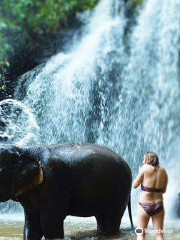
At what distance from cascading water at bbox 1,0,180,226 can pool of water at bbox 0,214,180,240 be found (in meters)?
3.35

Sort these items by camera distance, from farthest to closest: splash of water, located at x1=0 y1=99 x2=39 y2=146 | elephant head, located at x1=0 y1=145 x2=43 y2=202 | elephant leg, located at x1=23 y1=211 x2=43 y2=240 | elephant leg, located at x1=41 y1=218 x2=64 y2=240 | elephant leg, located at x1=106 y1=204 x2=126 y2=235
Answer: splash of water, located at x1=0 y1=99 x2=39 y2=146 → elephant leg, located at x1=106 y1=204 x2=126 y2=235 → elephant leg, located at x1=23 y1=211 x2=43 y2=240 → elephant leg, located at x1=41 y1=218 x2=64 y2=240 → elephant head, located at x1=0 y1=145 x2=43 y2=202

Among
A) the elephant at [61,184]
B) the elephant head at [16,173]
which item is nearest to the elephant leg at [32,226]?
the elephant at [61,184]

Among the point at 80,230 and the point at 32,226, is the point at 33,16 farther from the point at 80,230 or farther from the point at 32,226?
the point at 32,226

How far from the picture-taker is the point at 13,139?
1127cm

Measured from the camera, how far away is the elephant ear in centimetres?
529

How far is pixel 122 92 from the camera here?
476 inches

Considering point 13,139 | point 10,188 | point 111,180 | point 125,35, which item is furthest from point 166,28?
point 10,188

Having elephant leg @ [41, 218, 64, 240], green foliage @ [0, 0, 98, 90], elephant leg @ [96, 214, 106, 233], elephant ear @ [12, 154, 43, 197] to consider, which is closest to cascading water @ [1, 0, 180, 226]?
green foliage @ [0, 0, 98, 90]

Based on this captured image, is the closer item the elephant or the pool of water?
the elephant

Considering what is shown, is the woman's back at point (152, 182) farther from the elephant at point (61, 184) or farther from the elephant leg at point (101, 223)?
the elephant leg at point (101, 223)

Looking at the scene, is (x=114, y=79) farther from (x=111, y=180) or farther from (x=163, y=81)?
(x=111, y=180)

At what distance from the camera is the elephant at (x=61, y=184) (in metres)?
5.31

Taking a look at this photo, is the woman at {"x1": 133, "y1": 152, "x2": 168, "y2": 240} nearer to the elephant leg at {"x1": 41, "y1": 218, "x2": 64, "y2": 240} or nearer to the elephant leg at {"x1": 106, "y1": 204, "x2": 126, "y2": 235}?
the elephant leg at {"x1": 41, "y1": 218, "x2": 64, "y2": 240}

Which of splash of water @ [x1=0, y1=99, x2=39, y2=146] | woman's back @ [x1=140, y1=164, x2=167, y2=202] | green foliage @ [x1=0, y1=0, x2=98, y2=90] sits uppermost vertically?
green foliage @ [x1=0, y1=0, x2=98, y2=90]
